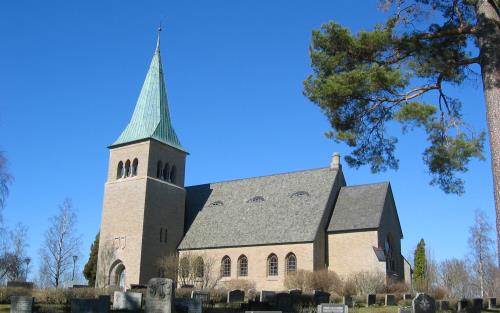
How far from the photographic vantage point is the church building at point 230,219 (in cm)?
3925

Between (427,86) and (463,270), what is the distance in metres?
56.5

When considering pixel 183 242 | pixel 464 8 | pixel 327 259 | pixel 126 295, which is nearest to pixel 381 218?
pixel 327 259

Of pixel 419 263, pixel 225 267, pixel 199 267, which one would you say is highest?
pixel 419 263

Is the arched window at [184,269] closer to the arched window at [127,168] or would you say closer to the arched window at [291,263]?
the arched window at [291,263]

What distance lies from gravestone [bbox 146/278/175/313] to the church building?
21.6 metres

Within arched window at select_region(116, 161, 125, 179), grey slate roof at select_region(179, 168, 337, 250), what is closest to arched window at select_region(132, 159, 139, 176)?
arched window at select_region(116, 161, 125, 179)

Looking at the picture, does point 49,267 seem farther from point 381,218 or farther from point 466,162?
point 466,162

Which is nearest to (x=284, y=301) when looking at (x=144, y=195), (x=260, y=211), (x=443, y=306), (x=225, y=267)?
(x=443, y=306)

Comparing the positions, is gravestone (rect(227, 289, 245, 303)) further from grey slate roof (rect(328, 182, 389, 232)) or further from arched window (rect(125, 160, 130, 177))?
arched window (rect(125, 160, 130, 177))

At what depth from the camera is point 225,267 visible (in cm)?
4269

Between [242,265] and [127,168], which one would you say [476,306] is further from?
[127,168]

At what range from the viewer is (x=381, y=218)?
3888 centimetres

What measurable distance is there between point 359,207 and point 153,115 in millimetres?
18723

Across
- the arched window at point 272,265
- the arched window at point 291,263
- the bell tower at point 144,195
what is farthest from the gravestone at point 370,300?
the bell tower at point 144,195
